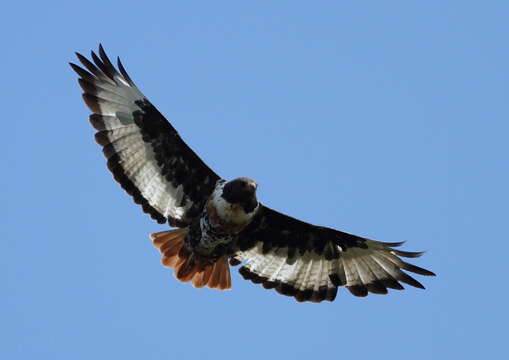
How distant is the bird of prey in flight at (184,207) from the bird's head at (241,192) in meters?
0.18

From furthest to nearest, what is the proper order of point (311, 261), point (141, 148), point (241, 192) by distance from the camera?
point (311, 261) < point (141, 148) < point (241, 192)

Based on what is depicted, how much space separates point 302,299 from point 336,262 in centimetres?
66

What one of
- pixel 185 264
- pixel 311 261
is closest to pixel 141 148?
pixel 185 264

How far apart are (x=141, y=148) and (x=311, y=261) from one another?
2.70 metres

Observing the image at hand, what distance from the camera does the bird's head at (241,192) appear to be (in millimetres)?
13750

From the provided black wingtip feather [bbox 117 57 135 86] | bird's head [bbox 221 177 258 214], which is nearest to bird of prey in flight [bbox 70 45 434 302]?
black wingtip feather [bbox 117 57 135 86]

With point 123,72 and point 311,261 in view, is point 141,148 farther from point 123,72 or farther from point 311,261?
point 311,261

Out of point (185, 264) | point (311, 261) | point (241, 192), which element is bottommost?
point (185, 264)

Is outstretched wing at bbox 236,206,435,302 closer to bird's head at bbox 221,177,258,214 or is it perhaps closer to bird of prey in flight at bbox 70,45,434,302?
bird of prey in flight at bbox 70,45,434,302

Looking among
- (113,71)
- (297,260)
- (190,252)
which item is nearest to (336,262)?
(297,260)

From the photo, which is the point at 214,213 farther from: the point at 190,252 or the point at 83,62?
the point at 83,62

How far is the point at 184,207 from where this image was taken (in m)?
14.6

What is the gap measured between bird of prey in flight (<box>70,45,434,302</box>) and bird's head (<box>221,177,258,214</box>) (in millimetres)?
178

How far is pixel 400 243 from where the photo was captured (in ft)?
46.6
